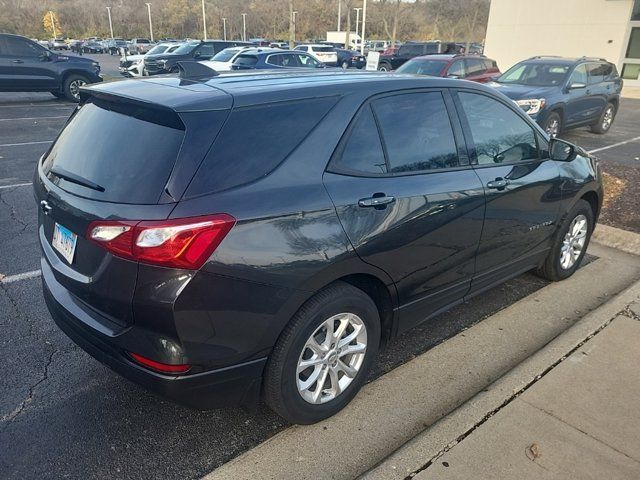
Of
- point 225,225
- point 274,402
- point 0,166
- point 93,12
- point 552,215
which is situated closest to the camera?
point 225,225

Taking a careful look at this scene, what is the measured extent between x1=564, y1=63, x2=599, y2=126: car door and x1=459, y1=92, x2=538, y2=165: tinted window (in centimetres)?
810

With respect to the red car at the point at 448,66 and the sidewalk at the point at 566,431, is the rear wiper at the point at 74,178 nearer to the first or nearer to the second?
the sidewalk at the point at 566,431

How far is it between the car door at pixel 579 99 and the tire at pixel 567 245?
287 inches

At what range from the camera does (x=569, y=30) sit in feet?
83.3

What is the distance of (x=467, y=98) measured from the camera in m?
3.37

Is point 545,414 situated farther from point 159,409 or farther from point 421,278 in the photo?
point 159,409

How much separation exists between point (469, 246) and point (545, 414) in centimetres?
107

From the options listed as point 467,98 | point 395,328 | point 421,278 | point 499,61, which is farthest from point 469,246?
point 499,61

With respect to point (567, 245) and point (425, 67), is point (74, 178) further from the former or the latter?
point (425, 67)

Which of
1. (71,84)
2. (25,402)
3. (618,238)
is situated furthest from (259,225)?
(71,84)

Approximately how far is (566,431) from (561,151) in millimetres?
2305

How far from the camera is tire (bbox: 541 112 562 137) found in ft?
34.0

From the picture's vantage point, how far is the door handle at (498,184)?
3318mm

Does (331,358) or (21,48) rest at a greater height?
(21,48)
